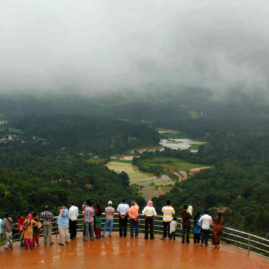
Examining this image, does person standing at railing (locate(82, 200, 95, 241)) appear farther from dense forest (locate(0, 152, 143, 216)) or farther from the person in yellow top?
dense forest (locate(0, 152, 143, 216))

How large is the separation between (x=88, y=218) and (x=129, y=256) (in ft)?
8.58

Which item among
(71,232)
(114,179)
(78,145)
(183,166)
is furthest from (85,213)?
(78,145)

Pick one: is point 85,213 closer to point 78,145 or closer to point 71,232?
point 71,232

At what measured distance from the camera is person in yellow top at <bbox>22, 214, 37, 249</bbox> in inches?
492

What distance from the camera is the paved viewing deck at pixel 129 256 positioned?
36.0ft

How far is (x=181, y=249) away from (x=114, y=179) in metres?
74.5

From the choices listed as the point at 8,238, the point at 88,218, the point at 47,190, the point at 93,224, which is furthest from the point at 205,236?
the point at 47,190

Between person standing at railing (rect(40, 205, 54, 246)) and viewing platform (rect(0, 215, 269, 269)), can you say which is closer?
viewing platform (rect(0, 215, 269, 269))

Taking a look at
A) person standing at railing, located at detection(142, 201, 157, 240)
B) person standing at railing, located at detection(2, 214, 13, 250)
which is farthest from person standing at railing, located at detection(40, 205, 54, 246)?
person standing at railing, located at detection(142, 201, 157, 240)

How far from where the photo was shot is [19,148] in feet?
486

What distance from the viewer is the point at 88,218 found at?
43.9ft

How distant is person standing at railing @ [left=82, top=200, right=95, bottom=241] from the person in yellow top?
208 cm

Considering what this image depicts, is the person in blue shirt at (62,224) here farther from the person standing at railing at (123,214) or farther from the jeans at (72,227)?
the person standing at railing at (123,214)

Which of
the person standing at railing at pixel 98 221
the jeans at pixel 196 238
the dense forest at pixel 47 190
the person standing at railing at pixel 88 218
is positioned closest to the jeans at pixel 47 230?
the person standing at railing at pixel 88 218
